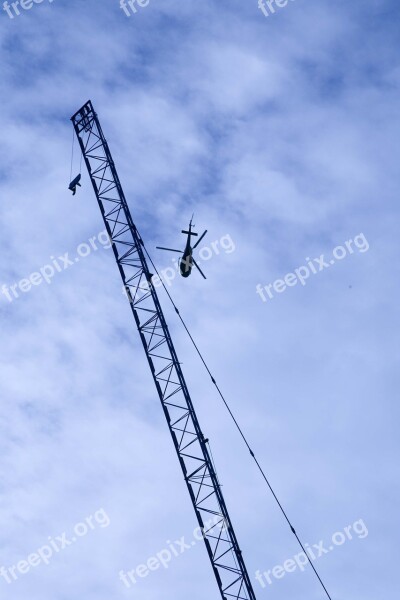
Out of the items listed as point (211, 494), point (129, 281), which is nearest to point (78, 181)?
point (129, 281)

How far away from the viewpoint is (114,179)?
4647 cm

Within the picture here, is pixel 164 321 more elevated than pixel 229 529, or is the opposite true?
pixel 164 321

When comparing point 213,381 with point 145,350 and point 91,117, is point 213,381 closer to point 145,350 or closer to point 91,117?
point 145,350

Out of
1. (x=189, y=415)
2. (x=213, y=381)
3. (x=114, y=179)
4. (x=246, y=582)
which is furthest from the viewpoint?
(x=114, y=179)

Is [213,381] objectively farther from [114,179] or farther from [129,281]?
[114,179]

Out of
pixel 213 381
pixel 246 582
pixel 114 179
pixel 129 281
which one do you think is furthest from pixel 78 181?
pixel 246 582

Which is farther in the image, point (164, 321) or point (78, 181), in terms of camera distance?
point (78, 181)

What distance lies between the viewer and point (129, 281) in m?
42.9

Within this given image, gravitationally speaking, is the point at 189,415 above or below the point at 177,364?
below

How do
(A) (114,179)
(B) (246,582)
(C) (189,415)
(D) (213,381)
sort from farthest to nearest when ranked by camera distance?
(A) (114,179) < (D) (213,381) < (C) (189,415) < (B) (246,582)

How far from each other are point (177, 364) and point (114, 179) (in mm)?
13414

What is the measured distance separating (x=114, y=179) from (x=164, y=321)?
423 inches

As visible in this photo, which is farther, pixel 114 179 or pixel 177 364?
pixel 114 179

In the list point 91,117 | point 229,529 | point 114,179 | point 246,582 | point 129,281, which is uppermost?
point 91,117
